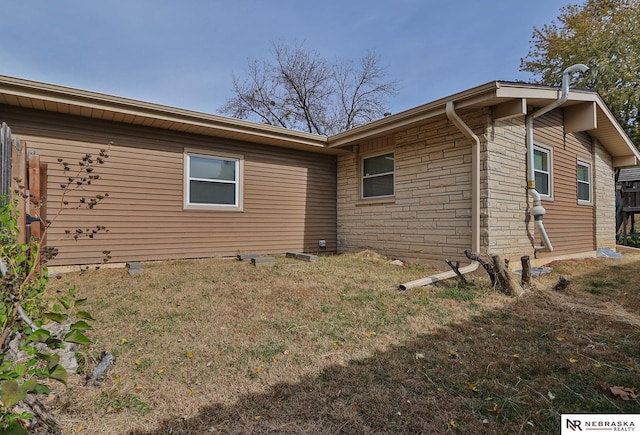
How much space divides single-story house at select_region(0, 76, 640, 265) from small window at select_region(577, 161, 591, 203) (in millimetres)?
45

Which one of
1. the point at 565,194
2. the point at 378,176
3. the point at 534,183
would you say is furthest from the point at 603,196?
the point at 378,176

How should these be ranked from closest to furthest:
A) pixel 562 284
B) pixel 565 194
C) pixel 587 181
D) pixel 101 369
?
pixel 101 369, pixel 562 284, pixel 565 194, pixel 587 181

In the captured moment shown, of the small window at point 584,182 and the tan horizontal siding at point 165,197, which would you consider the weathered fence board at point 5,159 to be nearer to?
the tan horizontal siding at point 165,197

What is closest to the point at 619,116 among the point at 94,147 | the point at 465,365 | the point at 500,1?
the point at 500,1

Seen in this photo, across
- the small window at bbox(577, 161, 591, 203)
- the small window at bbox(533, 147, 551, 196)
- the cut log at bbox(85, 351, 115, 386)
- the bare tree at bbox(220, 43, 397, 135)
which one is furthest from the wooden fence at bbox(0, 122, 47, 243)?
the bare tree at bbox(220, 43, 397, 135)

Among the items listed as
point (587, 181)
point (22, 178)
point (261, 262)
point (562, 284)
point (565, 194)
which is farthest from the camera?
point (587, 181)

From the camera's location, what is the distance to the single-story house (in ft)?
19.2

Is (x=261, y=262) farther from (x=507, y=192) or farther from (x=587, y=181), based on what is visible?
(x=587, y=181)

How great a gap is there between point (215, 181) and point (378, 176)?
152 inches

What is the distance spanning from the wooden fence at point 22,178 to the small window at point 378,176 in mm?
6293

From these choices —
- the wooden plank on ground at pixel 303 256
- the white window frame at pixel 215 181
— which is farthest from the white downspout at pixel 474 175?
the white window frame at pixel 215 181

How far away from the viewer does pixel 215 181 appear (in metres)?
7.52

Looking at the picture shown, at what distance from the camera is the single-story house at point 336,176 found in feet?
19.2

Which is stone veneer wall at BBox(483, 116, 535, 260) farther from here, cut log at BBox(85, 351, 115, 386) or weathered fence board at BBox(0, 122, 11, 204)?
weathered fence board at BBox(0, 122, 11, 204)
